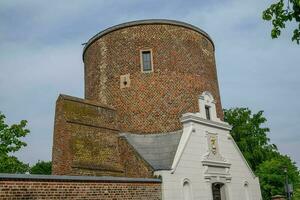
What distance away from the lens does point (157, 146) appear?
17.1 m

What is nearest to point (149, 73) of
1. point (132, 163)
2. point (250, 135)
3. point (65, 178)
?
point (132, 163)

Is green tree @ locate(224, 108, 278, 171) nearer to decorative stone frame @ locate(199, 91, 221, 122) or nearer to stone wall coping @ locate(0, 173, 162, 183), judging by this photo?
decorative stone frame @ locate(199, 91, 221, 122)

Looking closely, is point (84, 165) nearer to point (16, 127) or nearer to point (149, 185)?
point (149, 185)

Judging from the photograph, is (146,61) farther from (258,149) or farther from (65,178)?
(258,149)

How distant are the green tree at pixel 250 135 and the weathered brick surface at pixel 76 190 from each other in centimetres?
1655

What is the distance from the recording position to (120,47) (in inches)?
773

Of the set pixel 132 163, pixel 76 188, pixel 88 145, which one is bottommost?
pixel 76 188

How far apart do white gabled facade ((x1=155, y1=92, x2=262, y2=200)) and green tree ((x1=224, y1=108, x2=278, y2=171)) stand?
9.17m

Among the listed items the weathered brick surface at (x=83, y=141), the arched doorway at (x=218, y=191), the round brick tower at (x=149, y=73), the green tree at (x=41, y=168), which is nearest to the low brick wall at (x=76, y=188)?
the weathered brick surface at (x=83, y=141)

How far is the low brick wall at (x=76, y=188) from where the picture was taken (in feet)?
32.9

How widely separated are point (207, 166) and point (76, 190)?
24.4 ft

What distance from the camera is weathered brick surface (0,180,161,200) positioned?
1001cm

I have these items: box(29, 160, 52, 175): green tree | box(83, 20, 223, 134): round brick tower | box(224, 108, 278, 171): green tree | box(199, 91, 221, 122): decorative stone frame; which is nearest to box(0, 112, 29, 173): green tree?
box(83, 20, 223, 134): round brick tower

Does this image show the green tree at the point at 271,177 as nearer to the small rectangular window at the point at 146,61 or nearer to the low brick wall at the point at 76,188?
the small rectangular window at the point at 146,61
